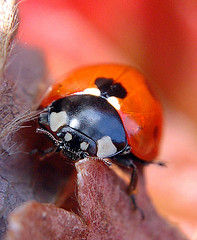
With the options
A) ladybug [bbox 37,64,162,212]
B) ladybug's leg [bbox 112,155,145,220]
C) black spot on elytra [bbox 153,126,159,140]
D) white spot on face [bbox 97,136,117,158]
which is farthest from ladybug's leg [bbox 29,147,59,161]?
black spot on elytra [bbox 153,126,159,140]

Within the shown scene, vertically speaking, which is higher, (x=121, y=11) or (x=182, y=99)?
(x=121, y=11)

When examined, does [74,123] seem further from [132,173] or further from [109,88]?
[132,173]

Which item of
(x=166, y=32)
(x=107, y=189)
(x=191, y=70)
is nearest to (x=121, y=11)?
(x=166, y=32)

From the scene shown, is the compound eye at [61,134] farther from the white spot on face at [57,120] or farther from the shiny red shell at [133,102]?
the shiny red shell at [133,102]

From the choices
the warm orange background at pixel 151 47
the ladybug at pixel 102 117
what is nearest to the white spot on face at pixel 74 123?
the ladybug at pixel 102 117

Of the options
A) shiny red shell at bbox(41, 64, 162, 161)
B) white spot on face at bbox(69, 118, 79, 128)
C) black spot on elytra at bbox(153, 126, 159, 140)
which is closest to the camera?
white spot on face at bbox(69, 118, 79, 128)

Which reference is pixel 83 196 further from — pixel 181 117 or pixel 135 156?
pixel 181 117

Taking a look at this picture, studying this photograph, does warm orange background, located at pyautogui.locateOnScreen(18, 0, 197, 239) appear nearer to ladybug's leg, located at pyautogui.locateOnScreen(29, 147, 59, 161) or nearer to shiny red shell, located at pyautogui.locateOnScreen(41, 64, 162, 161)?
shiny red shell, located at pyautogui.locateOnScreen(41, 64, 162, 161)
